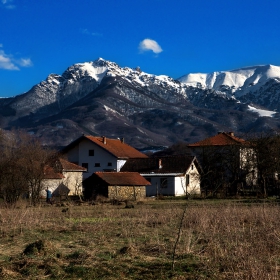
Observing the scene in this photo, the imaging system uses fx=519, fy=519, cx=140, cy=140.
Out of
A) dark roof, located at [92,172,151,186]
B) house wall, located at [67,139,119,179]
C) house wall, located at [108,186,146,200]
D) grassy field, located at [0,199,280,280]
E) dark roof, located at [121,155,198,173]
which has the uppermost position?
house wall, located at [67,139,119,179]

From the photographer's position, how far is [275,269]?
31.7ft

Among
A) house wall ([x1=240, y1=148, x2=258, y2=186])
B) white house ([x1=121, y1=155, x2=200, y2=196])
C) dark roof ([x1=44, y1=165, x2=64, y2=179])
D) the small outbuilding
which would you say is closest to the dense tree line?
house wall ([x1=240, y1=148, x2=258, y2=186])

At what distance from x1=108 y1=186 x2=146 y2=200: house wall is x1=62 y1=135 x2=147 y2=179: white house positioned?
14.7 m

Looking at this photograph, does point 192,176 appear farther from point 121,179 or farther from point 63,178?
point 63,178

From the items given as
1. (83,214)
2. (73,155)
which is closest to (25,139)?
(73,155)

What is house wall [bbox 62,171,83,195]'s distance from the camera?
4917cm

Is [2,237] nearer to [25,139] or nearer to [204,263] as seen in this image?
[204,263]

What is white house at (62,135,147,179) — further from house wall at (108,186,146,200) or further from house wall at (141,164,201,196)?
house wall at (108,186,146,200)

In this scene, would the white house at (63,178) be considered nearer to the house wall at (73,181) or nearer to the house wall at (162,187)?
the house wall at (73,181)

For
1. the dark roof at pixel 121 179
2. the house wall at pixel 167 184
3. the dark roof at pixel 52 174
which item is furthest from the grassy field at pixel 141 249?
the house wall at pixel 167 184

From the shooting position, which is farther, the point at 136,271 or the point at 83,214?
the point at 83,214

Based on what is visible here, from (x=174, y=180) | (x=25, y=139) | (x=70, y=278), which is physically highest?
(x=25, y=139)

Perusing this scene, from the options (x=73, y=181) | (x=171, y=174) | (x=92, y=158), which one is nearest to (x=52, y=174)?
(x=73, y=181)

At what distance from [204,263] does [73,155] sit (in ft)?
171
